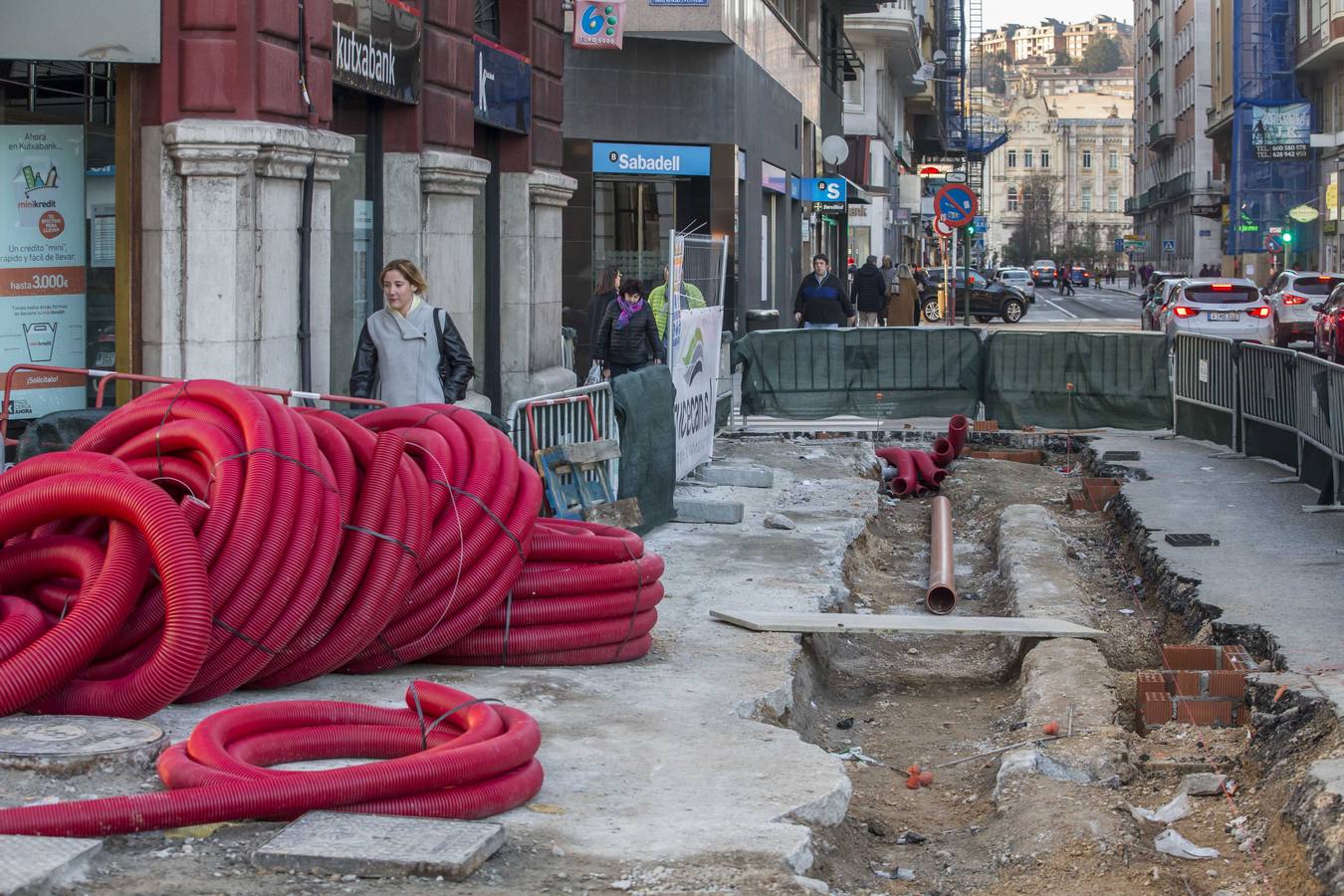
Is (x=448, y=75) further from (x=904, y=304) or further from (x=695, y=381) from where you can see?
(x=904, y=304)

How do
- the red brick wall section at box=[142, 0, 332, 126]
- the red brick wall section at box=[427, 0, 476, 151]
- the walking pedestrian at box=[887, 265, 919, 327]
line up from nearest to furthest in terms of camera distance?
the red brick wall section at box=[142, 0, 332, 126]
the red brick wall section at box=[427, 0, 476, 151]
the walking pedestrian at box=[887, 265, 919, 327]

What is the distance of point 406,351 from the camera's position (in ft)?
34.1

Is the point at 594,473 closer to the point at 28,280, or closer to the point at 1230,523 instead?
the point at 28,280

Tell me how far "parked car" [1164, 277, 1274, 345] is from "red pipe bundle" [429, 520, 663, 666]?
29.3 m

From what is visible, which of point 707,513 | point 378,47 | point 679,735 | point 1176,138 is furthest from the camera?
point 1176,138

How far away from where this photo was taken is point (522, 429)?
11.0m

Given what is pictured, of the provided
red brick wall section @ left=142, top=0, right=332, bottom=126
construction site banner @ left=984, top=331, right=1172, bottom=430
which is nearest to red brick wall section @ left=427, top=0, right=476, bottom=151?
red brick wall section @ left=142, top=0, right=332, bottom=126

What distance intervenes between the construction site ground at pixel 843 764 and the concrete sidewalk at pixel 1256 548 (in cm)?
10

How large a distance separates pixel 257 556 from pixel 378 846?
2110 mm

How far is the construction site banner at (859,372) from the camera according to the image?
21.8 metres

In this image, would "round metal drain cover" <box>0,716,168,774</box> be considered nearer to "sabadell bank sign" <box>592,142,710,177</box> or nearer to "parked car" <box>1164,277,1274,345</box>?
"sabadell bank sign" <box>592,142,710,177</box>

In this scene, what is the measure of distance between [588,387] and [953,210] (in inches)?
688

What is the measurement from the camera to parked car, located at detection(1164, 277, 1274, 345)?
35906 mm

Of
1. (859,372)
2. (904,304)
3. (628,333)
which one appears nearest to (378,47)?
(628,333)
